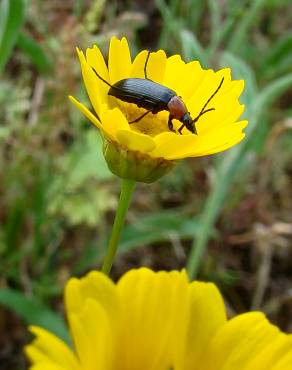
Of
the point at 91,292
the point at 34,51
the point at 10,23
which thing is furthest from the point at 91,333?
the point at 34,51

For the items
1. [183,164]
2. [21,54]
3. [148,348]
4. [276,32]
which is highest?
[276,32]

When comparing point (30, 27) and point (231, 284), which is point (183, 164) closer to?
point (231, 284)

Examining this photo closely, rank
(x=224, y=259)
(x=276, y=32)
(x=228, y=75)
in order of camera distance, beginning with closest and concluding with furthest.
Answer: (x=228, y=75) → (x=224, y=259) → (x=276, y=32)

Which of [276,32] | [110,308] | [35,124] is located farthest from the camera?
[276,32]

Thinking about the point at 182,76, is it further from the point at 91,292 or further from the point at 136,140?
the point at 91,292

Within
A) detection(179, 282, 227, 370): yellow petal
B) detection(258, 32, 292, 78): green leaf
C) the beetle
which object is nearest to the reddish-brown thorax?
the beetle

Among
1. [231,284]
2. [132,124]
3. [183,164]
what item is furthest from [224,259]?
[132,124]
